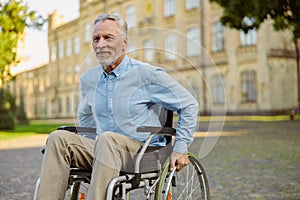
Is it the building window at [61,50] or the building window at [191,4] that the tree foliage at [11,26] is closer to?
the building window at [191,4]

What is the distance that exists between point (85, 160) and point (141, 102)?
467 millimetres

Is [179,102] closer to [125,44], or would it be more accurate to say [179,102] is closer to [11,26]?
[125,44]

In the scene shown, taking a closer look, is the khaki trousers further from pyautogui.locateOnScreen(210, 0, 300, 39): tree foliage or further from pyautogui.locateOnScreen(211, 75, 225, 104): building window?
pyautogui.locateOnScreen(210, 0, 300, 39): tree foliage

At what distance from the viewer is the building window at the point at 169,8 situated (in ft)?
104

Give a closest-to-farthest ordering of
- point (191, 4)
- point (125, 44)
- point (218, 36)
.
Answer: point (125, 44) < point (218, 36) < point (191, 4)

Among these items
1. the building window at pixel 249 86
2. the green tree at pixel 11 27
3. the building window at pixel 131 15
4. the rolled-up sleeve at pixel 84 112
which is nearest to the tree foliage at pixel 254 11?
the green tree at pixel 11 27

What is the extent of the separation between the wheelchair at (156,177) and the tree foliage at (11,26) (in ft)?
28.8

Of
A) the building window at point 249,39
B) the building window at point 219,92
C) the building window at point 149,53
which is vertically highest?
the building window at point 249,39

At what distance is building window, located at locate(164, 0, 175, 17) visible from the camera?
31.6 metres

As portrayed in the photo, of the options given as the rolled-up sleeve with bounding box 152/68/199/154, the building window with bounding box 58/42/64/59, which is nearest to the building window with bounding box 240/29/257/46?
the rolled-up sleeve with bounding box 152/68/199/154

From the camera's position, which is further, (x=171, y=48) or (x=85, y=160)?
(x=171, y=48)

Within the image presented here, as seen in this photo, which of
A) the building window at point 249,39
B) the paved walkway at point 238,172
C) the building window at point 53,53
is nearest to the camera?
the paved walkway at point 238,172

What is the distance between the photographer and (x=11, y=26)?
493 inches

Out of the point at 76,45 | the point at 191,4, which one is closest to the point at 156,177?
the point at 191,4
